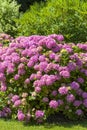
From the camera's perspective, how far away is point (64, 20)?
1130cm

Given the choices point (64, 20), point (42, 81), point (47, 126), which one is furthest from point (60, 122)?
point (64, 20)

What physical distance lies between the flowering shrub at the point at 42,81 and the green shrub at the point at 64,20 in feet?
7.07

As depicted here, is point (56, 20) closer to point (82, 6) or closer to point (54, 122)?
point (82, 6)

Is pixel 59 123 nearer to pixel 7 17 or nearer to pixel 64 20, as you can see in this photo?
pixel 64 20

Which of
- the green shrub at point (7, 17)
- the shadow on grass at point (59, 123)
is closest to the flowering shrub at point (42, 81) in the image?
the shadow on grass at point (59, 123)

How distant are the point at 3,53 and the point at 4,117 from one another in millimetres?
1292

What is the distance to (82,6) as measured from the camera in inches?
436

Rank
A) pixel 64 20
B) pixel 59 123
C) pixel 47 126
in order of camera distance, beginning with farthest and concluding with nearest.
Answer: pixel 64 20
pixel 59 123
pixel 47 126

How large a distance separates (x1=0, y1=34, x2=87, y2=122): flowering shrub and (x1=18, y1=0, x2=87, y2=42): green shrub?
215 centimetres

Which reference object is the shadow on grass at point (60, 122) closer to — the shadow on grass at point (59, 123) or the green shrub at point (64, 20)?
the shadow on grass at point (59, 123)

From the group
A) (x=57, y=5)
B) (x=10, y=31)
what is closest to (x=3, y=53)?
(x=57, y=5)

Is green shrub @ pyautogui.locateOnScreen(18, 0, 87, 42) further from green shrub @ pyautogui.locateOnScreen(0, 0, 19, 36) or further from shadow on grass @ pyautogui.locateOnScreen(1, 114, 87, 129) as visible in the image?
shadow on grass @ pyautogui.locateOnScreen(1, 114, 87, 129)

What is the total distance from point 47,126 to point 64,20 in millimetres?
3681

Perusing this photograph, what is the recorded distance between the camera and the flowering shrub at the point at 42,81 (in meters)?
8.45
